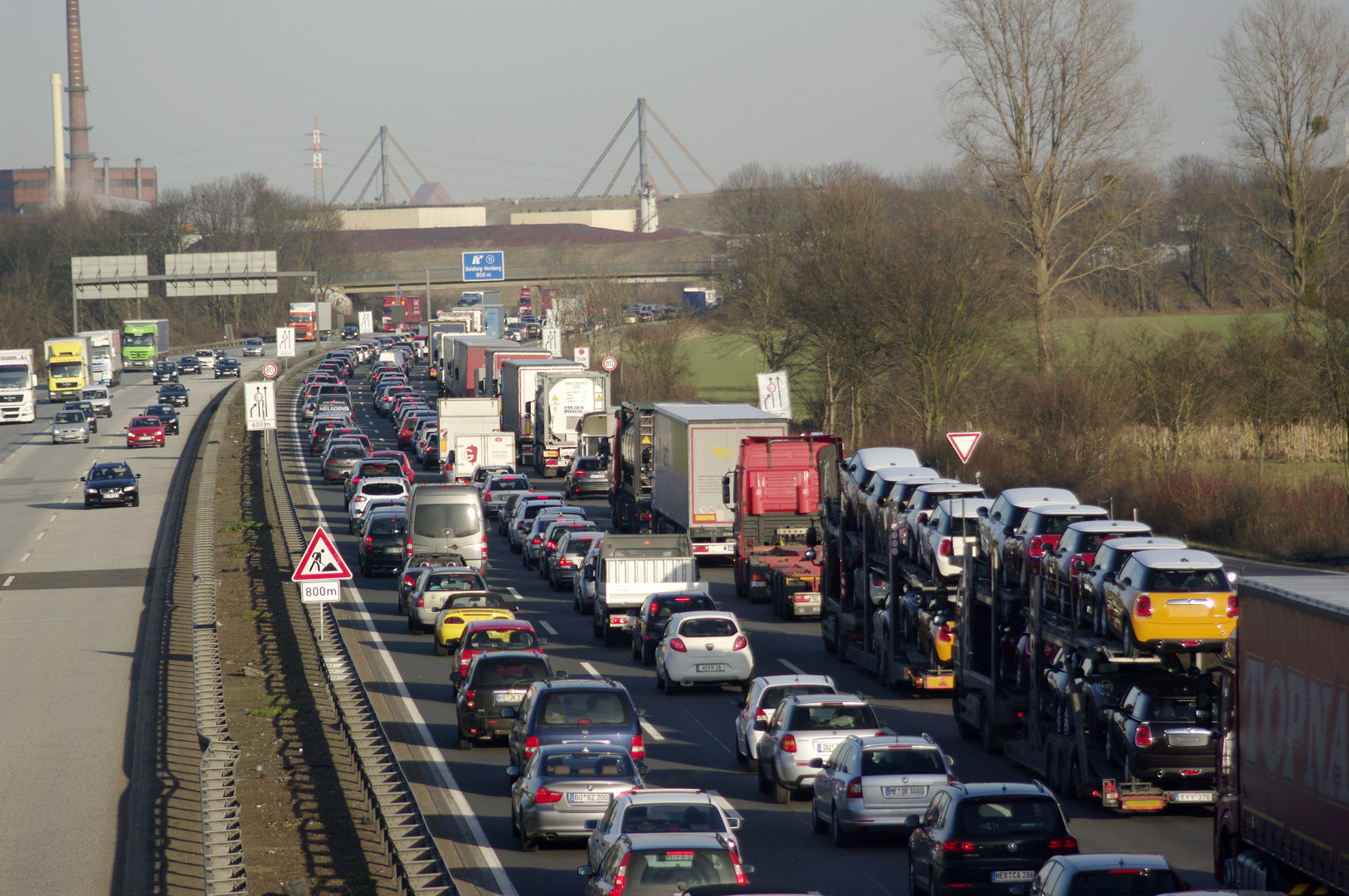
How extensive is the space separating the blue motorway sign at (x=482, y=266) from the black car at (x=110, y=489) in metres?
73.1

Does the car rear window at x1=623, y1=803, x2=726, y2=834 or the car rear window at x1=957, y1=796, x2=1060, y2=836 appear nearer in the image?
the car rear window at x1=623, y1=803, x2=726, y2=834

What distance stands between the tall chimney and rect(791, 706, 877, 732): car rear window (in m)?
189

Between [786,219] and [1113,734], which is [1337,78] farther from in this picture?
[1113,734]

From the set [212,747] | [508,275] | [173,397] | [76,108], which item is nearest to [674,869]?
[212,747]

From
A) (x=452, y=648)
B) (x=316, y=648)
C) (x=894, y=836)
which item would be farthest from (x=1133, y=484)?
(x=894, y=836)

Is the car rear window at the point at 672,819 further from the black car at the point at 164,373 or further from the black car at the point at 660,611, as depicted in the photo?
the black car at the point at 164,373

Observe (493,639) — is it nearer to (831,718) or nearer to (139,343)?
(831,718)

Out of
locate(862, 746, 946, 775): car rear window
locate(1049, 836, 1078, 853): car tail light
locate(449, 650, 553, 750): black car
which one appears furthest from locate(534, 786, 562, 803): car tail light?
locate(449, 650, 553, 750): black car

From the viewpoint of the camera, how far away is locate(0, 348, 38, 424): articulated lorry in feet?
273

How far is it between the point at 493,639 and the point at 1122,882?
48.2 ft

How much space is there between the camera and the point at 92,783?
2031 cm

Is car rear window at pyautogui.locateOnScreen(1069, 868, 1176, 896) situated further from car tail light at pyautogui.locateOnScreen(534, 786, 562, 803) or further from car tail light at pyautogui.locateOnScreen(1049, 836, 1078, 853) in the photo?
car tail light at pyautogui.locateOnScreen(534, 786, 562, 803)

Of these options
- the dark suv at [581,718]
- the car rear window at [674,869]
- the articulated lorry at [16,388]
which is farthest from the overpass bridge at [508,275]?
the car rear window at [674,869]

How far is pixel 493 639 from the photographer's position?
24344 mm
